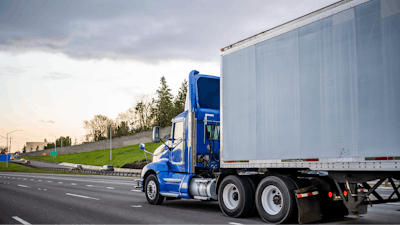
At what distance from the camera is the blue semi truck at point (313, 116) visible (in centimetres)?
660

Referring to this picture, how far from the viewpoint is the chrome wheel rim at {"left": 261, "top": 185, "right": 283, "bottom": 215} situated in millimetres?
8184

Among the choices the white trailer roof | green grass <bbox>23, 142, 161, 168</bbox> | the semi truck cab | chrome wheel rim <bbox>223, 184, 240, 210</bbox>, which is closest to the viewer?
the white trailer roof

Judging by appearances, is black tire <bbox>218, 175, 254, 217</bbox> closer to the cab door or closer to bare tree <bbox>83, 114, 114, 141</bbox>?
the cab door

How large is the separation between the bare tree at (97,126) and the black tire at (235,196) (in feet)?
369

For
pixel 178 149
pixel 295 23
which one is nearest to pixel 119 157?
pixel 178 149

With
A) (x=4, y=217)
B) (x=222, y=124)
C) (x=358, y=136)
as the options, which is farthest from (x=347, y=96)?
(x=4, y=217)

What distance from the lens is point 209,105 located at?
40.2 ft

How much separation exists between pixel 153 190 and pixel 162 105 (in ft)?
296

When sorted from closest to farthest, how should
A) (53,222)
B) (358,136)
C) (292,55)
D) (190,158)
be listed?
(358,136)
(292,55)
(53,222)
(190,158)

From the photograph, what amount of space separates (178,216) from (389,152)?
5.63m

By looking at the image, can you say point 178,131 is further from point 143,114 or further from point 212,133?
Answer: point 143,114

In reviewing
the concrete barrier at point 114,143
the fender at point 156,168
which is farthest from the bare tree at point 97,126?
the fender at point 156,168

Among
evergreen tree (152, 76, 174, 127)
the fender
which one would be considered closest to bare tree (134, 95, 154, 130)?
evergreen tree (152, 76, 174, 127)

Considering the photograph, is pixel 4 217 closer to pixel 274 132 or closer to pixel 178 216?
pixel 178 216
